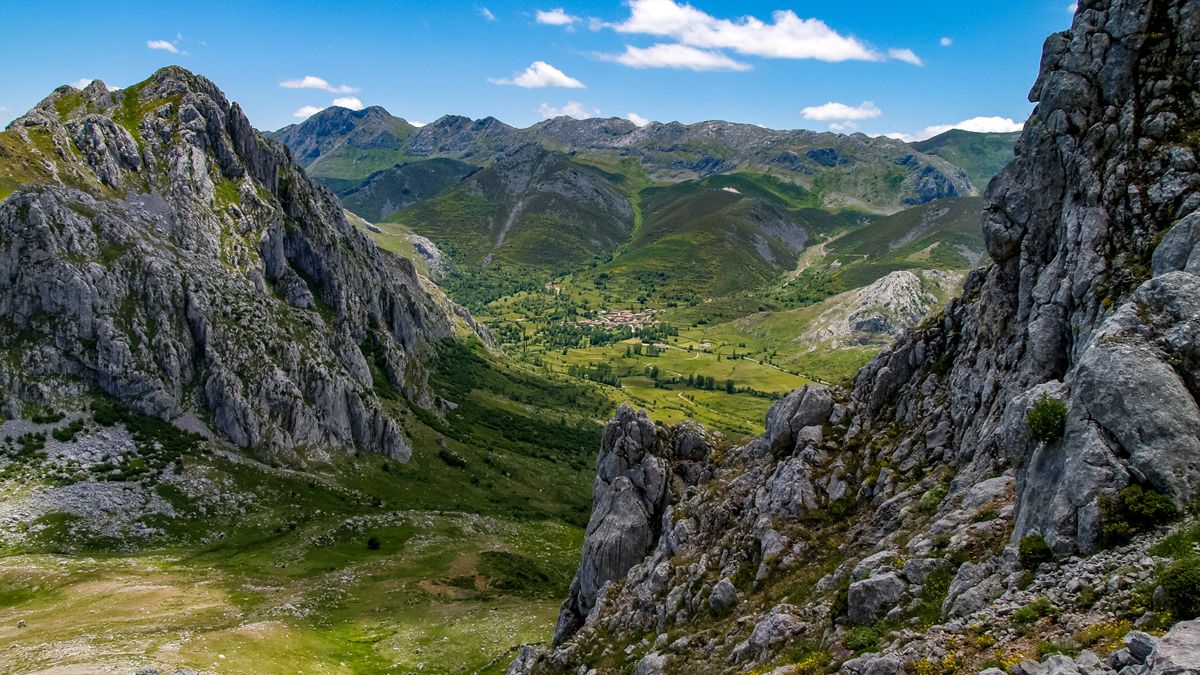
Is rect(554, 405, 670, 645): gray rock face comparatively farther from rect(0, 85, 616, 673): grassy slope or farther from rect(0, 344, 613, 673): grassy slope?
rect(0, 344, 613, 673): grassy slope

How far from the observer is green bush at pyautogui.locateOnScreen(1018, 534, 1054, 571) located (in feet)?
75.9

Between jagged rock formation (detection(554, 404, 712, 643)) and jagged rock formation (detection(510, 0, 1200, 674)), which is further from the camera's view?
jagged rock formation (detection(554, 404, 712, 643))

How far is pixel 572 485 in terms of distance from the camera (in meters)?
188

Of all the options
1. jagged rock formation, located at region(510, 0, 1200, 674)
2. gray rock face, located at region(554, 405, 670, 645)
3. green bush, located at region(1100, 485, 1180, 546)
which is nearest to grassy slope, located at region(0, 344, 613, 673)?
gray rock face, located at region(554, 405, 670, 645)

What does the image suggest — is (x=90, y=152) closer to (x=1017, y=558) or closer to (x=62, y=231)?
(x=62, y=231)

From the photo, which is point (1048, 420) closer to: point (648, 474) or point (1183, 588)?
point (1183, 588)

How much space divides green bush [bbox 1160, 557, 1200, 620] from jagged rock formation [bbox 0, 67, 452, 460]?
14604 cm

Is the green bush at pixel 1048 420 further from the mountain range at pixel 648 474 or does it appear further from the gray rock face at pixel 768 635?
the gray rock face at pixel 768 635

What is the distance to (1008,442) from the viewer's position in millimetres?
28188

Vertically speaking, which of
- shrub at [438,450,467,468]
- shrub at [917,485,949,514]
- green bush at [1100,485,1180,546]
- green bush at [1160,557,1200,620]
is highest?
green bush at [1100,485,1180,546]

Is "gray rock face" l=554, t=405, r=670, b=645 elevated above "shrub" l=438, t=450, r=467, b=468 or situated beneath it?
elevated above

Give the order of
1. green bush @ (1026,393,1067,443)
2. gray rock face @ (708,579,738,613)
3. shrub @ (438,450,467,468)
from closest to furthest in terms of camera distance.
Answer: green bush @ (1026,393,1067,443)
gray rock face @ (708,579,738,613)
shrub @ (438,450,467,468)

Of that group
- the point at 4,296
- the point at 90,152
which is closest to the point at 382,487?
the point at 4,296

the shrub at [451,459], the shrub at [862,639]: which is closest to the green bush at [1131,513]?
the shrub at [862,639]
